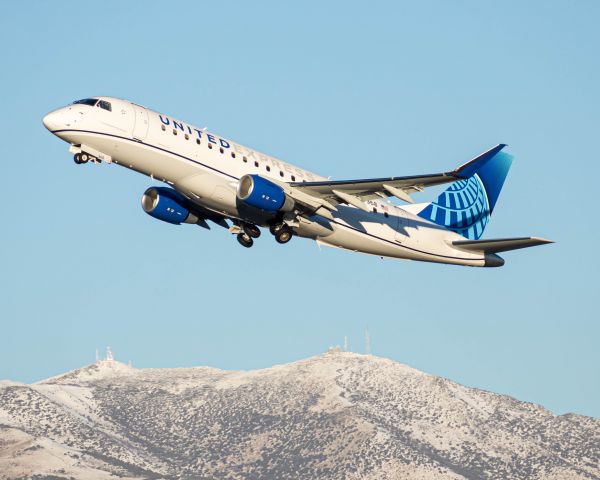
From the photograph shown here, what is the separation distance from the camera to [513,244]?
7075 centimetres

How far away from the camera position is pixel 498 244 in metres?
72.1

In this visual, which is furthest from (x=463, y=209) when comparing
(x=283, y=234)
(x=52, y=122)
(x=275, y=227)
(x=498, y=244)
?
(x=52, y=122)

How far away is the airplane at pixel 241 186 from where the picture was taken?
64250mm

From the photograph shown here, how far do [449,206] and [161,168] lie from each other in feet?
74.6

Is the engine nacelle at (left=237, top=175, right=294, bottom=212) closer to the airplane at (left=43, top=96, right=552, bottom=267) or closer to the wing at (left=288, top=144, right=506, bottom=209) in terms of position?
the airplane at (left=43, top=96, right=552, bottom=267)

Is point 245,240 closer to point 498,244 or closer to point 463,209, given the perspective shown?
point 498,244

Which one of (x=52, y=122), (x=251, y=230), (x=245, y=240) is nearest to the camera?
(x=52, y=122)

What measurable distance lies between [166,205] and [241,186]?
7.37 m

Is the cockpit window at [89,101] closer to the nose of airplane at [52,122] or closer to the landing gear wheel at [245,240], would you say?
the nose of airplane at [52,122]

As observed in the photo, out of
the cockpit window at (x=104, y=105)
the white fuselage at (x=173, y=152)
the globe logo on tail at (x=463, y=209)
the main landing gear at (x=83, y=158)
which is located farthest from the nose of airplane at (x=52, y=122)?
the globe logo on tail at (x=463, y=209)

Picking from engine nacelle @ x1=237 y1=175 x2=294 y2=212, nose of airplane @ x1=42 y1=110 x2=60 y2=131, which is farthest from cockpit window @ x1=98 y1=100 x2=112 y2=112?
engine nacelle @ x1=237 y1=175 x2=294 y2=212

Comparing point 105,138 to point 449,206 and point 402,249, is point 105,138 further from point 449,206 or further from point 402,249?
point 449,206

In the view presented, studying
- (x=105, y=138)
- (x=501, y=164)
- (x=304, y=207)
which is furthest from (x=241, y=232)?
(x=501, y=164)

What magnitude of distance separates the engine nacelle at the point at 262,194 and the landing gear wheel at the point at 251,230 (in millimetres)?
5806
